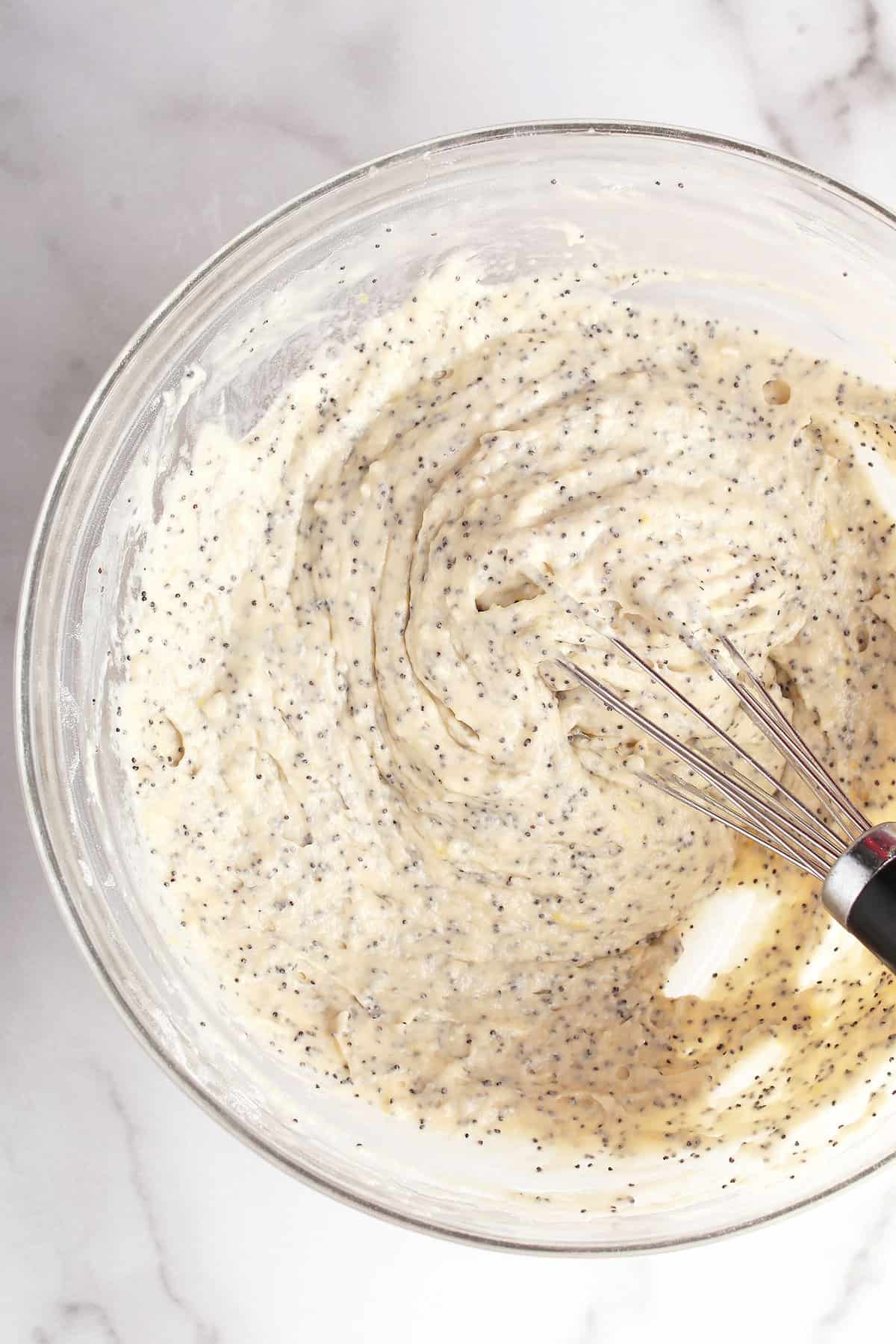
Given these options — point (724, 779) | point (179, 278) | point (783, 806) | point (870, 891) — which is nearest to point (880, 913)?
point (870, 891)

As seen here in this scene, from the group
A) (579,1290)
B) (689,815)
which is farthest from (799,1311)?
(689,815)

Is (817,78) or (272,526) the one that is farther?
(817,78)

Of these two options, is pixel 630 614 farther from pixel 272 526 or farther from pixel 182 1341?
pixel 182 1341

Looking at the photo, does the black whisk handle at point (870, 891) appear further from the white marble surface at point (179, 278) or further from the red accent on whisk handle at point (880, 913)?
the white marble surface at point (179, 278)

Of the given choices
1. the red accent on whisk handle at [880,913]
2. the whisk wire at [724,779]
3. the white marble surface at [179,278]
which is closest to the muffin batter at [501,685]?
the whisk wire at [724,779]

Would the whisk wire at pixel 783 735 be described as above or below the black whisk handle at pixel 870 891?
above

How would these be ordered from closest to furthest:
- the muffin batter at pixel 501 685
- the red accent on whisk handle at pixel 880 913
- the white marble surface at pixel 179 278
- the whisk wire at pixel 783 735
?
the red accent on whisk handle at pixel 880 913 < the whisk wire at pixel 783 735 < the muffin batter at pixel 501 685 < the white marble surface at pixel 179 278

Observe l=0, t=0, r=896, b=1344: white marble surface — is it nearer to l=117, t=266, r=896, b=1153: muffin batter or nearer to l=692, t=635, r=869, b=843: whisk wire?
l=117, t=266, r=896, b=1153: muffin batter
